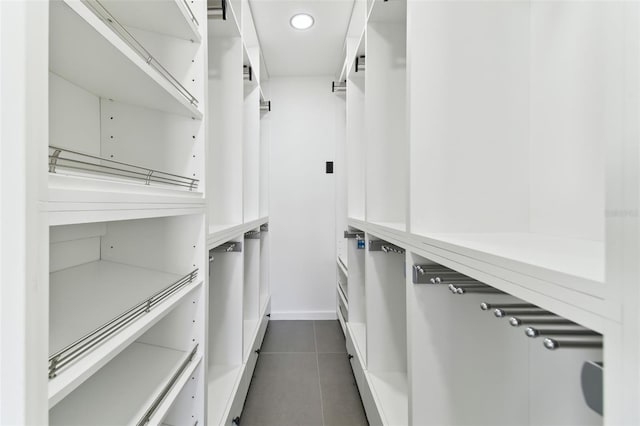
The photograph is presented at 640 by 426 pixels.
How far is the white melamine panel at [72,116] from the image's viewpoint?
0.92m

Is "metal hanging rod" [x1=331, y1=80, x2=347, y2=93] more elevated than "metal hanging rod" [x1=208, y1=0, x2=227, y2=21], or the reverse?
"metal hanging rod" [x1=331, y1=80, x2=347, y2=93]

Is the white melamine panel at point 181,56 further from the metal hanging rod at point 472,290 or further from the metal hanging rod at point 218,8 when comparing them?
the metal hanging rod at point 472,290

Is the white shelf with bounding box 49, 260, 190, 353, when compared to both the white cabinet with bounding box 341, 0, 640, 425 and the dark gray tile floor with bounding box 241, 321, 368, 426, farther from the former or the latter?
the dark gray tile floor with bounding box 241, 321, 368, 426

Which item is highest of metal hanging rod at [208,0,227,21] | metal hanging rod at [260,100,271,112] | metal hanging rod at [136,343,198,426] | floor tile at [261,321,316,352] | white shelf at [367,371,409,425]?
metal hanging rod at [260,100,271,112]

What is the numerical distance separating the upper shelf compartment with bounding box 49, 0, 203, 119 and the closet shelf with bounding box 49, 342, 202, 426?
797 millimetres

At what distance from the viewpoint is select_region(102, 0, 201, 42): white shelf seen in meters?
0.91

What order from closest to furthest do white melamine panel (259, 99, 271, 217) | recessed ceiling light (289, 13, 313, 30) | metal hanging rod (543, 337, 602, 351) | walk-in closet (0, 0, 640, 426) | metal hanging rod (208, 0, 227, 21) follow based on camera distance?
walk-in closet (0, 0, 640, 426), metal hanging rod (543, 337, 602, 351), metal hanging rod (208, 0, 227, 21), recessed ceiling light (289, 13, 313, 30), white melamine panel (259, 99, 271, 217)

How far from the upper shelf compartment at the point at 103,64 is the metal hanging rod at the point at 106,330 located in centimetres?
55

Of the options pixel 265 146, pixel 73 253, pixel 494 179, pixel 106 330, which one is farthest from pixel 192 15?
pixel 265 146

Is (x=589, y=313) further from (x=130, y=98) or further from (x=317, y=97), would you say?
(x=317, y=97)

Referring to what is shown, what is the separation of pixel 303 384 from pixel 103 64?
1941mm

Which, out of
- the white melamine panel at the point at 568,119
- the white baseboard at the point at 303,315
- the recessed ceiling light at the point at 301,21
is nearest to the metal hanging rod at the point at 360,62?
the recessed ceiling light at the point at 301,21

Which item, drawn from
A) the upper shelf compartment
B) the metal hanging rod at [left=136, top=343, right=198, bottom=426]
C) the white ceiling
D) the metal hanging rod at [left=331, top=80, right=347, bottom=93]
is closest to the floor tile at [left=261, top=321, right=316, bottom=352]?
the metal hanging rod at [left=136, top=343, right=198, bottom=426]

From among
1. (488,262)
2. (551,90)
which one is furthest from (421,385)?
(551,90)
